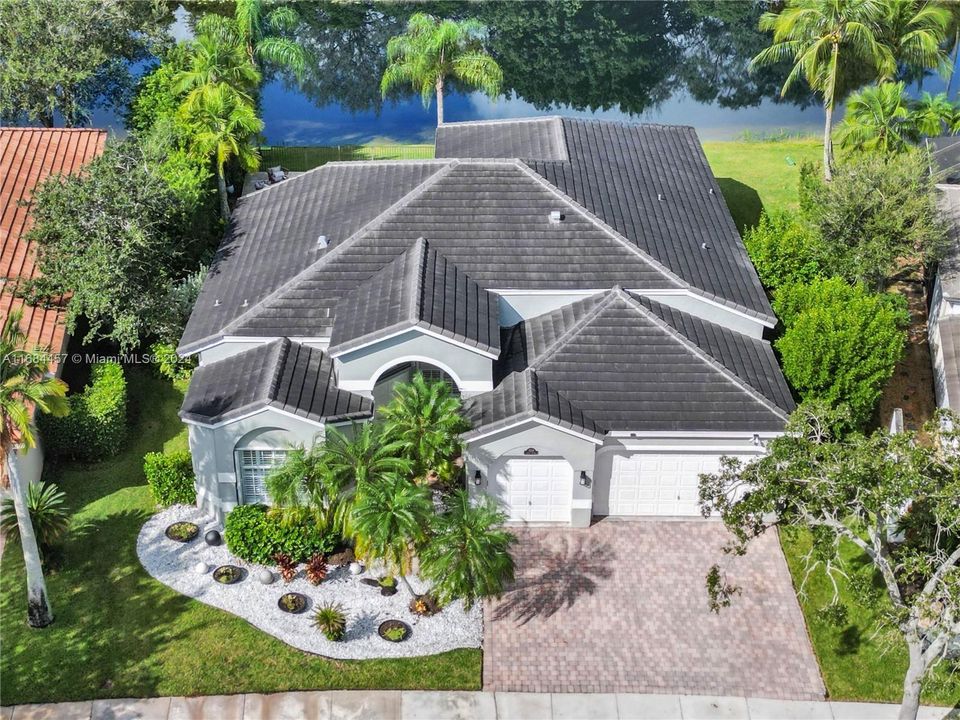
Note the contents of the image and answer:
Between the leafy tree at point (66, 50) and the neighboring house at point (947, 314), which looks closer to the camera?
the neighboring house at point (947, 314)

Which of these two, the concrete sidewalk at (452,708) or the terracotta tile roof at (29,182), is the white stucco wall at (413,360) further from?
the terracotta tile roof at (29,182)

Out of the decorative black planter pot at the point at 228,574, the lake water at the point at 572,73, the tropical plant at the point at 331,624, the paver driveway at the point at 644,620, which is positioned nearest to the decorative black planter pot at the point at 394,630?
the tropical plant at the point at 331,624

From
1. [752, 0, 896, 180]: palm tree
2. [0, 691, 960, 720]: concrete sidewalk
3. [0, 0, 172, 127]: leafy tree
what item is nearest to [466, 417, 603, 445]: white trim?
[0, 691, 960, 720]: concrete sidewalk

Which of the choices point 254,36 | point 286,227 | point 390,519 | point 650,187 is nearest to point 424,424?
point 390,519

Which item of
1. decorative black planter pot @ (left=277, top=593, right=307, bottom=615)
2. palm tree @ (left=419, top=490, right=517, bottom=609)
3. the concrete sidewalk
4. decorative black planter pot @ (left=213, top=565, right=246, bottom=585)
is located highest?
palm tree @ (left=419, top=490, right=517, bottom=609)

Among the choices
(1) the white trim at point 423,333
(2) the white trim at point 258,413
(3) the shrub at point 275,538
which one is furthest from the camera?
(1) the white trim at point 423,333

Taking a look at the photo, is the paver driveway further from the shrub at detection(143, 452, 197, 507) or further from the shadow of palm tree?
the shrub at detection(143, 452, 197, 507)
